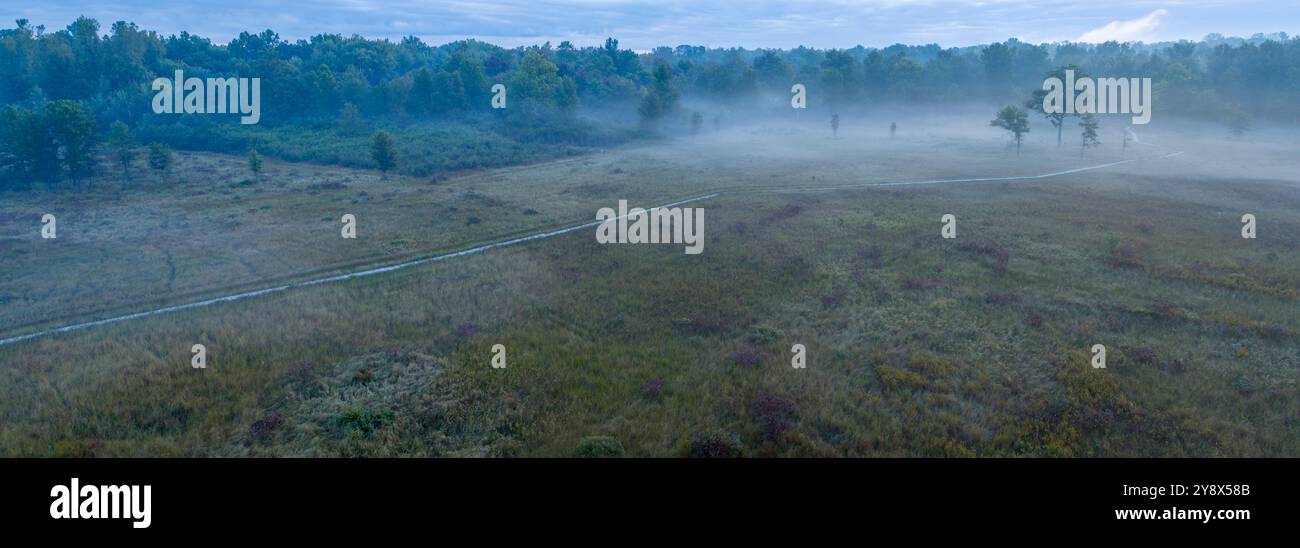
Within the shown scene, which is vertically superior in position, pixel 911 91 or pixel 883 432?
pixel 911 91

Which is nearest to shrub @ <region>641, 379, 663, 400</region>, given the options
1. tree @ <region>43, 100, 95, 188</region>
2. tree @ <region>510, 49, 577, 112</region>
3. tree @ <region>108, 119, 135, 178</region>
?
tree @ <region>43, 100, 95, 188</region>

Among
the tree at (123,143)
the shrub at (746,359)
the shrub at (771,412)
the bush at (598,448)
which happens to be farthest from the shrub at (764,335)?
the tree at (123,143)

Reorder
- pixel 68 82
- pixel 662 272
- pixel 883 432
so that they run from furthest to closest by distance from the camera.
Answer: pixel 68 82
pixel 662 272
pixel 883 432

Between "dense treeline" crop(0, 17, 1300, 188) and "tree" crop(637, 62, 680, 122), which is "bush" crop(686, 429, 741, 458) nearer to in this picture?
"dense treeline" crop(0, 17, 1300, 188)

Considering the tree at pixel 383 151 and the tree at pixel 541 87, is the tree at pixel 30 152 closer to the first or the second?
the tree at pixel 383 151
